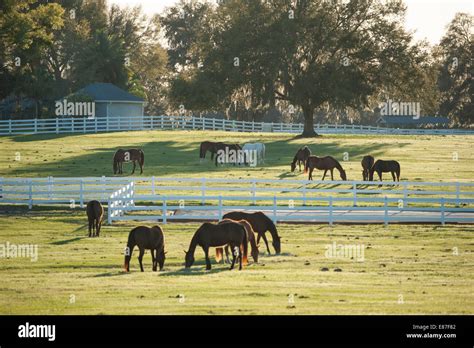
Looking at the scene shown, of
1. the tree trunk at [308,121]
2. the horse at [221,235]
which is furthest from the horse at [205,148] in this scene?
the horse at [221,235]

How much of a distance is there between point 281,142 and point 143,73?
45904 mm

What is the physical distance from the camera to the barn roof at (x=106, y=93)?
86.9m

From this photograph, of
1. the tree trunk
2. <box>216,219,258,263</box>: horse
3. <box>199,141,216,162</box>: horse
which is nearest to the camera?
<box>216,219,258,263</box>: horse

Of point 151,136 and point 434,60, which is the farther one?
point 434,60

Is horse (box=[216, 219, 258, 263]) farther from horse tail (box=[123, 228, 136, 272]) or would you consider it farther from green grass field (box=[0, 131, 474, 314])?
horse tail (box=[123, 228, 136, 272])

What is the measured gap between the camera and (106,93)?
88.1 m

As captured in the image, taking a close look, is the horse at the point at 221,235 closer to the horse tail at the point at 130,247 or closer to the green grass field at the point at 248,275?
the green grass field at the point at 248,275

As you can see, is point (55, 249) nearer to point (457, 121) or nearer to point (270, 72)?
point (270, 72)

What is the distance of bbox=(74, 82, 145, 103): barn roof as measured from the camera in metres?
86.9

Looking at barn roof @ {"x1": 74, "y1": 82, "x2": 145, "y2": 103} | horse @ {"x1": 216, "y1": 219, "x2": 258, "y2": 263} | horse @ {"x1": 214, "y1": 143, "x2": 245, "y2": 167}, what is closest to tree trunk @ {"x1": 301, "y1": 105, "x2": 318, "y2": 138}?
barn roof @ {"x1": 74, "y1": 82, "x2": 145, "y2": 103}

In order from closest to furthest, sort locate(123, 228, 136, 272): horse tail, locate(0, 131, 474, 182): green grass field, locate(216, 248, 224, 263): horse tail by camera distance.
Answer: locate(123, 228, 136, 272): horse tail, locate(216, 248, 224, 263): horse tail, locate(0, 131, 474, 182): green grass field

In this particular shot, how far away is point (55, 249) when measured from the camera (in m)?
30.4

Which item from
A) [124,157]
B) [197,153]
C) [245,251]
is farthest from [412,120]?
[245,251]
